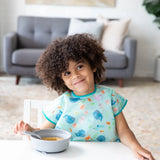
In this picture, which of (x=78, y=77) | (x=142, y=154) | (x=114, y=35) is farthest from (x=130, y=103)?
(x=142, y=154)

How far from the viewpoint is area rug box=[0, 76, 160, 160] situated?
8.20 feet

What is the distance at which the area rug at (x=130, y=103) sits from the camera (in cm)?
250

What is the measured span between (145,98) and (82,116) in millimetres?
2647

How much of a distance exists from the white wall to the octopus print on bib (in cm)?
380

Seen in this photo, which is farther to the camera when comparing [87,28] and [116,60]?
[87,28]

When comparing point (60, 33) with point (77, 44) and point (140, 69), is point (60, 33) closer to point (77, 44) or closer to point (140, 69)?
point (140, 69)

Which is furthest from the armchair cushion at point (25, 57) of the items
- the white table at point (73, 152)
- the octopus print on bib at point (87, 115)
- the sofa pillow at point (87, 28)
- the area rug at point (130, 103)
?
the white table at point (73, 152)

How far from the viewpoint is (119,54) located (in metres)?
3.97

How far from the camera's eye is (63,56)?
42.8 inches

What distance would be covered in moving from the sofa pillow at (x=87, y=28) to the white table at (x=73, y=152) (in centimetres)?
330

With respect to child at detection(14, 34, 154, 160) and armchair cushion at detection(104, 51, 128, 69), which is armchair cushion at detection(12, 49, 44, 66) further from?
child at detection(14, 34, 154, 160)

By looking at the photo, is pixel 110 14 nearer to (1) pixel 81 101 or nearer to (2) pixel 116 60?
(2) pixel 116 60

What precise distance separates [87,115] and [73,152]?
23cm

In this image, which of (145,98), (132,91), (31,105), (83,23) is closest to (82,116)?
(31,105)
